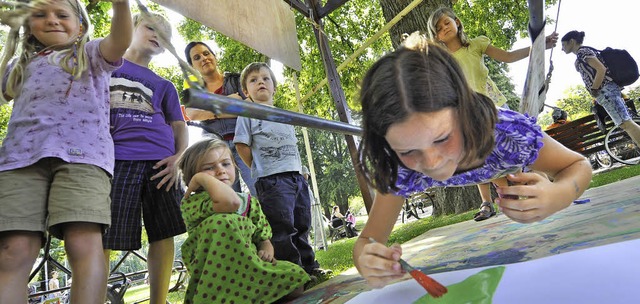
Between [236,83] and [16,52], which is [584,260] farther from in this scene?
[236,83]

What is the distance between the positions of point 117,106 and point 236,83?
1.20m

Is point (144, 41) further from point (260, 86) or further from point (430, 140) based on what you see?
point (430, 140)

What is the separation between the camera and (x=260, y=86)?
93.1 inches

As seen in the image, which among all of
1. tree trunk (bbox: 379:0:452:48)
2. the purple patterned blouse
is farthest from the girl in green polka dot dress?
tree trunk (bbox: 379:0:452:48)

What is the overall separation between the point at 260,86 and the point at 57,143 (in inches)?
49.1

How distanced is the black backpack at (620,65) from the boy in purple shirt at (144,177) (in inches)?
150

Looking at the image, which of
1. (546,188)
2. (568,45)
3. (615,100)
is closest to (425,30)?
(568,45)

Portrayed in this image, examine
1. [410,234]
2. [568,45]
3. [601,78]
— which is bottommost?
[410,234]

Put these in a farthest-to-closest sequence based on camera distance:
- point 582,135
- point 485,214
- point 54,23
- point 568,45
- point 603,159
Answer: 1. point 603,159
2. point 582,135
3. point 568,45
4. point 485,214
5. point 54,23

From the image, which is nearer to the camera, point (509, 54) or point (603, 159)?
point (509, 54)

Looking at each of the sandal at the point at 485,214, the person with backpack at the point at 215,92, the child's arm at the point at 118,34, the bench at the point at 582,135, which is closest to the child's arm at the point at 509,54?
the sandal at the point at 485,214

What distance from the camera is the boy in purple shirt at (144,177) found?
1645 millimetres

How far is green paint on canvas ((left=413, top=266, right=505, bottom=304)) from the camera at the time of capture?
903mm

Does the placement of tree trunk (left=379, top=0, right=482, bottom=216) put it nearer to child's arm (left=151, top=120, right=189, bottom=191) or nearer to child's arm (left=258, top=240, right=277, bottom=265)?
child's arm (left=151, top=120, right=189, bottom=191)
